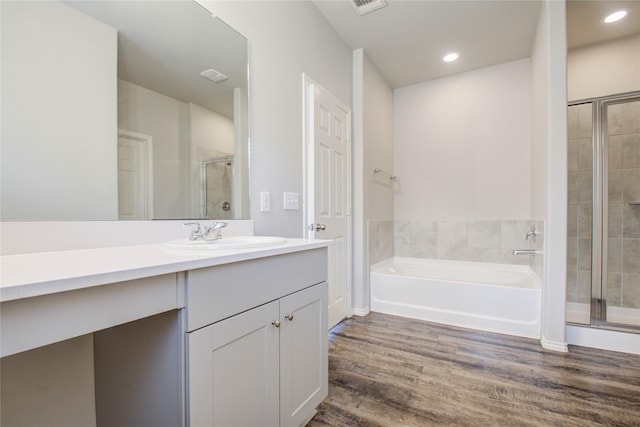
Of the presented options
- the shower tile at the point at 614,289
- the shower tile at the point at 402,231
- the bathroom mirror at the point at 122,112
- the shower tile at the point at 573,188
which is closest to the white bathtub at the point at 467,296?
the shower tile at the point at 402,231

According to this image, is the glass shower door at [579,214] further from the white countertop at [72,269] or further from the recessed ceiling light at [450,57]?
the white countertop at [72,269]

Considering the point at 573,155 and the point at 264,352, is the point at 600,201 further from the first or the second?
the point at 264,352

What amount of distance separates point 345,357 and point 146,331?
145 centimetres

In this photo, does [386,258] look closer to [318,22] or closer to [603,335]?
[603,335]

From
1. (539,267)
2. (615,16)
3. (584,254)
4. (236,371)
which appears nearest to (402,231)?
(539,267)

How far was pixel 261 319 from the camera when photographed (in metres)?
1.00

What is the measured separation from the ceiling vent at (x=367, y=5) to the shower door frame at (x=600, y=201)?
186 cm

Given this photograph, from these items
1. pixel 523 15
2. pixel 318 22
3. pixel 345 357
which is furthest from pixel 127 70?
pixel 523 15

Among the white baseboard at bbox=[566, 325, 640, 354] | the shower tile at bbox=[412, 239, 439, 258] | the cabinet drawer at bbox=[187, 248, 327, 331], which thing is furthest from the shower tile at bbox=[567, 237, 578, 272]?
the cabinet drawer at bbox=[187, 248, 327, 331]

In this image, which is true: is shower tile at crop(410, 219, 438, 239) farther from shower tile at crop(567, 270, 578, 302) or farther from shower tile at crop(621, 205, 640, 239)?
shower tile at crop(621, 205, 640, 239)

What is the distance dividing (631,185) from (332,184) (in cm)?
257

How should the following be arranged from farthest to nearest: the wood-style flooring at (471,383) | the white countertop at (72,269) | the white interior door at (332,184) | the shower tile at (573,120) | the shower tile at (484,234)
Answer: the shower tile at (484,234), the shower tile at (573,120), the white interior door at (332,184), the wood-style flooring at (471,383), the white countertop at (72,269)

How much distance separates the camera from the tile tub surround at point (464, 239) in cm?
305

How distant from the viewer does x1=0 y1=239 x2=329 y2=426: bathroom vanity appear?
1.79 feet
